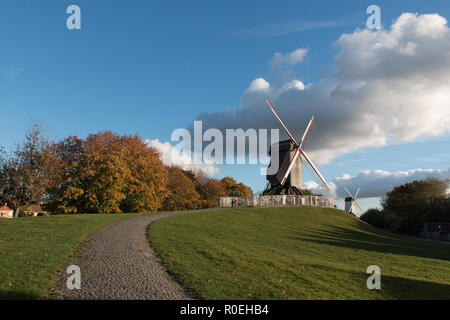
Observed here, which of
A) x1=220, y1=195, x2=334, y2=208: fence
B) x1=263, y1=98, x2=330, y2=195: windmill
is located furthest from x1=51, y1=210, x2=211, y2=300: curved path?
x1=263, y1=98, x2=330, y2=195: windmill

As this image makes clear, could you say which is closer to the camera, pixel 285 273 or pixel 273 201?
pixel 285 273

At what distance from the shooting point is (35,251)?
11.1 metres

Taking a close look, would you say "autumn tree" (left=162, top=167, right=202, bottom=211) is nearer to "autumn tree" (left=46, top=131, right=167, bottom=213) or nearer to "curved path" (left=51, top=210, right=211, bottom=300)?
"autumn tree" (left=46, top=131, right=167, bottom=213)

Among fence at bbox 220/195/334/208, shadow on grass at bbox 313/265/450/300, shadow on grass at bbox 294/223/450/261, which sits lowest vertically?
shadow on grass at bbox 294/223/450/261

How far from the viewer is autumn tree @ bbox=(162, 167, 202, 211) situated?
167 ft

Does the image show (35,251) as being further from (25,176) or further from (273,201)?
(273,201)

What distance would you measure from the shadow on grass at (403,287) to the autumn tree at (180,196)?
134ft

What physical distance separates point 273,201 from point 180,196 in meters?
19.3

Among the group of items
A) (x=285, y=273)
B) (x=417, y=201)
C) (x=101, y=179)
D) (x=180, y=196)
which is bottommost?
(x=417, y=201)

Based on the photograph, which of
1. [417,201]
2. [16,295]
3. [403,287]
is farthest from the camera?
[417,201]

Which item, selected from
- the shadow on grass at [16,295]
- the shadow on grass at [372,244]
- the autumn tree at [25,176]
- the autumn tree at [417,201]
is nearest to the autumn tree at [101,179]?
the autumn tree at [25,176]

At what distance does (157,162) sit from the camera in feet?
140

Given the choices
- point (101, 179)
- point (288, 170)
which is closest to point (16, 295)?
point (101, 179)

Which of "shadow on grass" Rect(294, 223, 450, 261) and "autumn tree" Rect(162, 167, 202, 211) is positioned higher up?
"autumn tree" Rect(162, 167, 202, 211)
